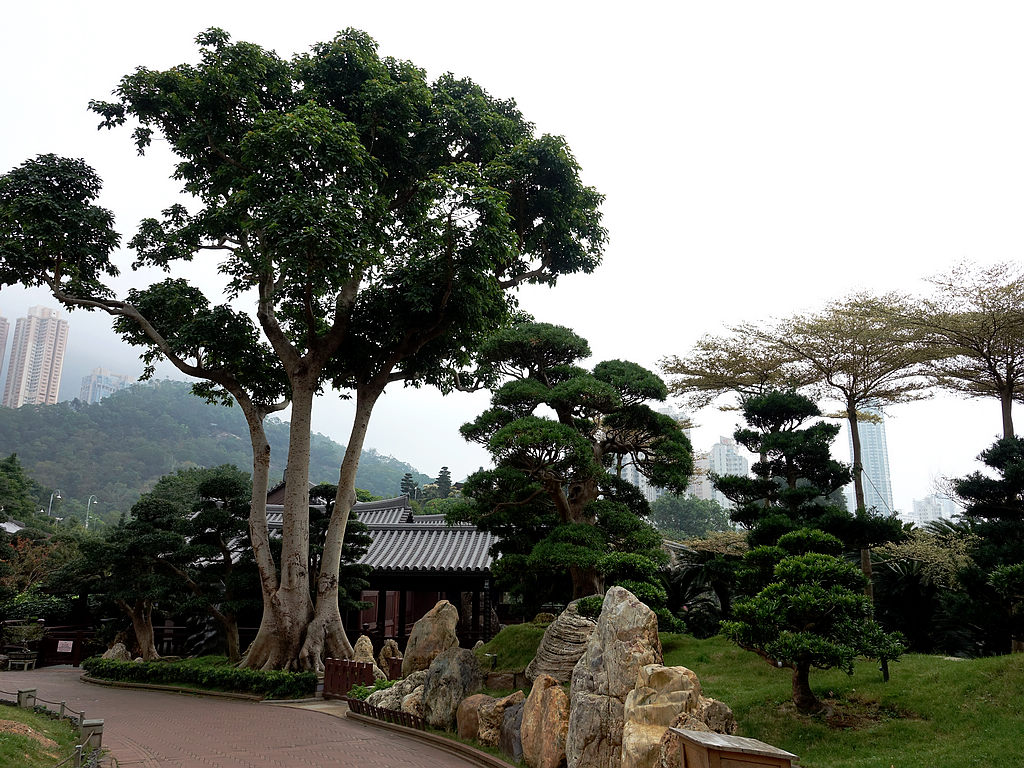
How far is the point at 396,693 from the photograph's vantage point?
36.3 ft

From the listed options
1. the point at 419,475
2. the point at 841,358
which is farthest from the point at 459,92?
the point at 419,475

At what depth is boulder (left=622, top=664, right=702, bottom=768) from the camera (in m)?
6.02

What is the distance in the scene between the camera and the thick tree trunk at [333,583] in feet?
45.4

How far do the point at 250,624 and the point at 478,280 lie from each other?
560 inches

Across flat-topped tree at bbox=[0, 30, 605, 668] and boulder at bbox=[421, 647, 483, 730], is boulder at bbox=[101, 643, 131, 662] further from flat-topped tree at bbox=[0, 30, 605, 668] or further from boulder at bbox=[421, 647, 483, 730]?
boulder at bbox=[421, 647, 483, 730]

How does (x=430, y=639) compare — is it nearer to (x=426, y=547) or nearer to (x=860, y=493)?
(x=426, y=547)

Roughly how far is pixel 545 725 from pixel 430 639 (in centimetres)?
555

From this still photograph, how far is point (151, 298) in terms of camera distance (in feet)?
48.6

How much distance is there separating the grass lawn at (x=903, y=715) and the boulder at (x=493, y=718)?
2898 mm

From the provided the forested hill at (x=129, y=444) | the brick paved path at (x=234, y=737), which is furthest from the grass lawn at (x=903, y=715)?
the forested hill at (x=129, y=444)

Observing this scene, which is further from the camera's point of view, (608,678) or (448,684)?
(448,684)

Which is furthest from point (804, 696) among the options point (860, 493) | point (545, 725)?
point (860, 493)

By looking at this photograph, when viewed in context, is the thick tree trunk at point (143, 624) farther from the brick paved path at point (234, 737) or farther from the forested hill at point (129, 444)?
the forested hill at point (129, 444)

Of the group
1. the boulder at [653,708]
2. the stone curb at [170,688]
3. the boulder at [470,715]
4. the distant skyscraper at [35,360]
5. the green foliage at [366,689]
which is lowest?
the stone curb at [170,688]
